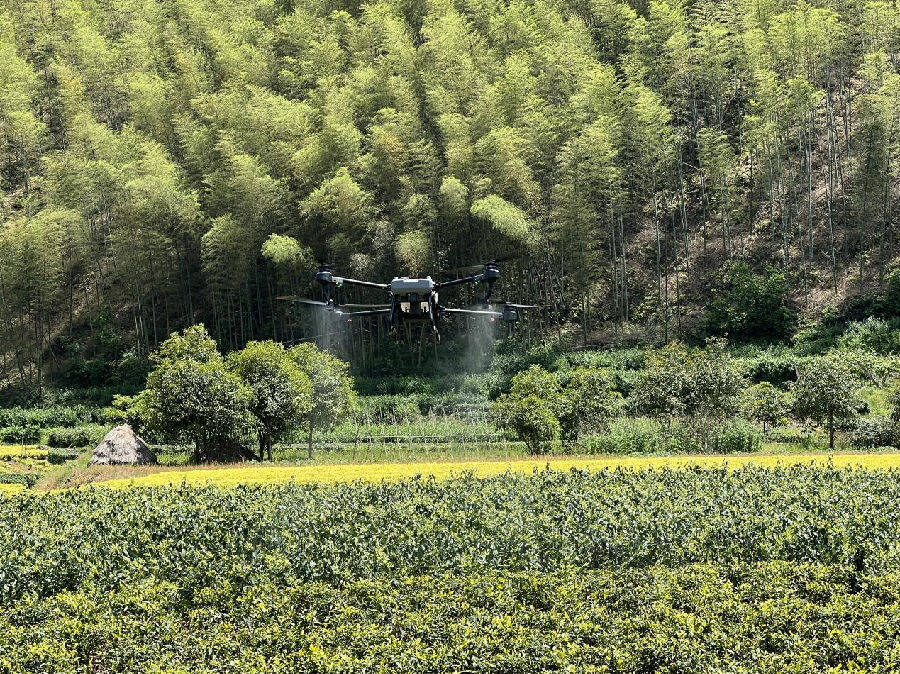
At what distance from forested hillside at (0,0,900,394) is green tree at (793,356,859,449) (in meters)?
13.1

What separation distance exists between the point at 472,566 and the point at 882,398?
98.6 ft

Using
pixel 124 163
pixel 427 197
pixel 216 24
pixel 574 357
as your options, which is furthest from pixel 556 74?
pixel 216 24

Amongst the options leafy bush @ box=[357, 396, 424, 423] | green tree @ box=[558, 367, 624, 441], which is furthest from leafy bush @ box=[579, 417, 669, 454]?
leafy bush @ box=[357, 396, 424, 423]

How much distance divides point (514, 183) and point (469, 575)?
39560mm

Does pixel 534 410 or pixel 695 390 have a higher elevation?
pixel 695 390

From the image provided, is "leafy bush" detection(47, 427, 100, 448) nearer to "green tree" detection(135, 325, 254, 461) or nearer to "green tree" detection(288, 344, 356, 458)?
"green tree" detection(135, 325, 254, 461)

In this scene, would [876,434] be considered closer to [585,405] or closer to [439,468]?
[585,405]

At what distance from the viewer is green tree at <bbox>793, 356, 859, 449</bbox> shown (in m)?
40.1

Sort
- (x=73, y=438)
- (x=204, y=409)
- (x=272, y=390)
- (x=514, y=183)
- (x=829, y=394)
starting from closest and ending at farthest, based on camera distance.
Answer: (x=829, y=394)
(x=204, y=409)
(x=272, y=390)
(x=73, y=438)
(x=514, y=183)

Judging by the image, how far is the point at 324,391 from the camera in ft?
155

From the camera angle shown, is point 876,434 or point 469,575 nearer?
point 469,575

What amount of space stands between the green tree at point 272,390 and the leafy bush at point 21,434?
16.1m

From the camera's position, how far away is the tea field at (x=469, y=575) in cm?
1636

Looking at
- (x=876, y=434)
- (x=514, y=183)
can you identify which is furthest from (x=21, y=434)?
(x=876, y=434)
